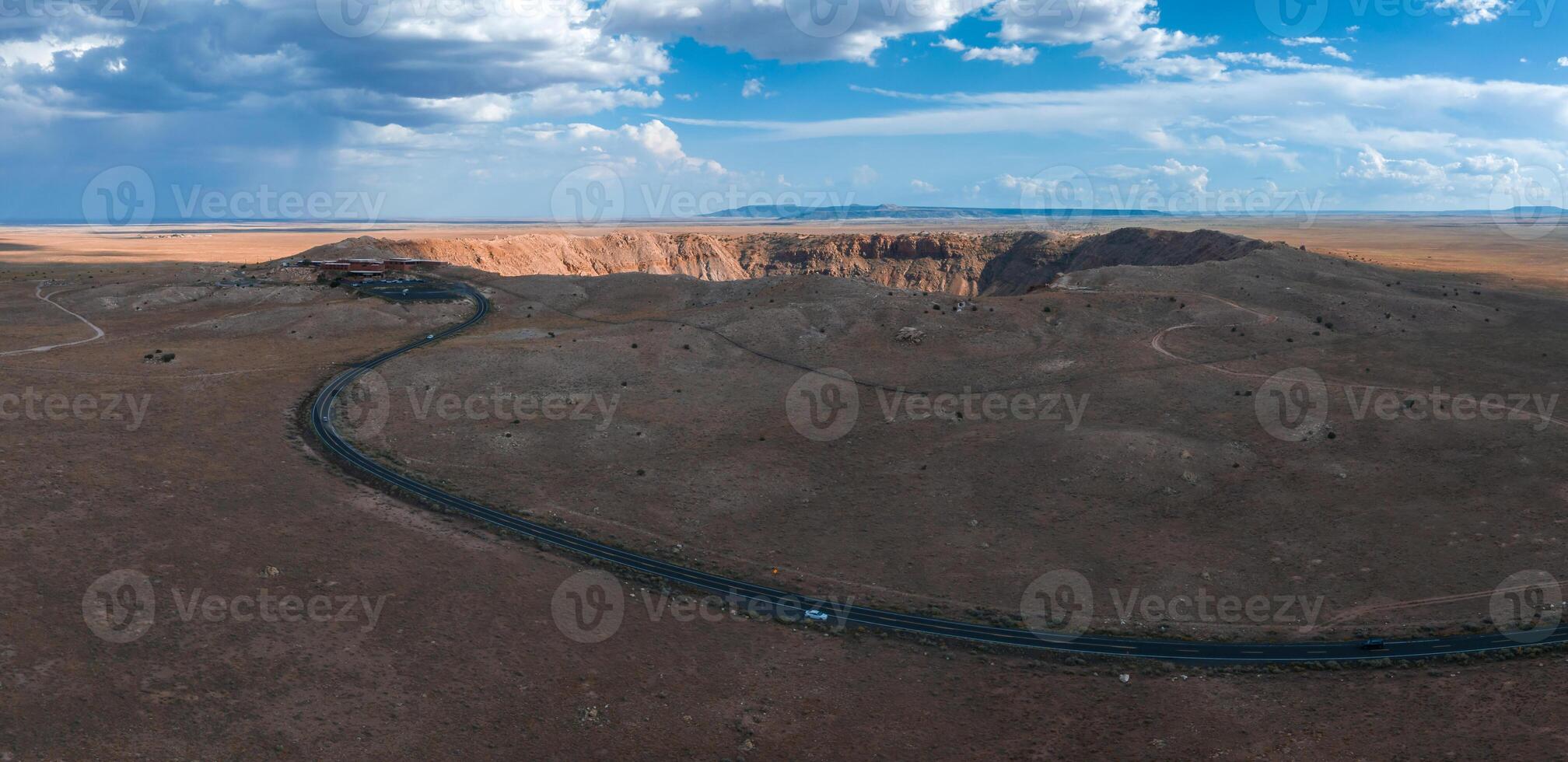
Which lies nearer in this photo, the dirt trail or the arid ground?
the arid ground

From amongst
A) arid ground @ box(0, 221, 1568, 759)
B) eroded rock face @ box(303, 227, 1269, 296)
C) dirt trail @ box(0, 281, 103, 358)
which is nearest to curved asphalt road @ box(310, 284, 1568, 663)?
arid ground @ box(0, 221, 1568, 759)

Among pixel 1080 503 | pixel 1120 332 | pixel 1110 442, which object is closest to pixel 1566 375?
pixel 1120 332

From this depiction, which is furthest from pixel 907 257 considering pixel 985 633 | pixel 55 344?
pixel 985 633

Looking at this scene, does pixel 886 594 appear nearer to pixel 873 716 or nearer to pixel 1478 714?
pixel 873 716

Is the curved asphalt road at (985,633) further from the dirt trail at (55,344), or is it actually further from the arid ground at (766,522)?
the dirt trail at (55,344)

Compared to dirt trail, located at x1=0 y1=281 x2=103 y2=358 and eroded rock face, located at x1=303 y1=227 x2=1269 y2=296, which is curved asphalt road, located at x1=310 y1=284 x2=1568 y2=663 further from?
eroded rock face, located at x1=303 y1=227 x2=1269 y2=296

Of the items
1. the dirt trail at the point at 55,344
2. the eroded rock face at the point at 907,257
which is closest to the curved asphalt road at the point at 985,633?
the dirt trail at the point at 55,344

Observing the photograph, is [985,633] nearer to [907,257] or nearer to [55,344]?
[55,344]

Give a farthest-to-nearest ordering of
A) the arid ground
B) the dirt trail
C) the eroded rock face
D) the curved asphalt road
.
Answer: the eroded rock face, the dirt trail, the curved asphalt road, the arid ground
